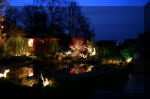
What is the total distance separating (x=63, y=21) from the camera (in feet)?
79.7

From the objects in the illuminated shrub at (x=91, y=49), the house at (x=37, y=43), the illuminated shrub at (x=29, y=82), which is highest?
the house at (x=37, y=43)

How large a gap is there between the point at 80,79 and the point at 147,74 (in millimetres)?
3263

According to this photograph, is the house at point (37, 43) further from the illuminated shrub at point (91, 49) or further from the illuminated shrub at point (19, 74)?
the illuminated shrub at point (19, 74)

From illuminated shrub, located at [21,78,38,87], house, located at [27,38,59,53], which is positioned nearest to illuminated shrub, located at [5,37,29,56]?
house, located at [27,38,59,53]

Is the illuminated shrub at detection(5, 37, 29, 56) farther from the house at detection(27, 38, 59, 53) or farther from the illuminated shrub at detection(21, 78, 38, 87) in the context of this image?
the illuminated shrub at detection(21, 78, 38, 87)

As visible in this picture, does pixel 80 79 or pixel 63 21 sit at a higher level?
pixel 63 21

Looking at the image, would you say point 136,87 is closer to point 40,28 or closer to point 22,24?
point 40,28

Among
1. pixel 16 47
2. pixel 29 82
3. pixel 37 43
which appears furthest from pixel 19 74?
pixel 37 43

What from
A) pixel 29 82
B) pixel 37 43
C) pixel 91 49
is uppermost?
pixel 37 43

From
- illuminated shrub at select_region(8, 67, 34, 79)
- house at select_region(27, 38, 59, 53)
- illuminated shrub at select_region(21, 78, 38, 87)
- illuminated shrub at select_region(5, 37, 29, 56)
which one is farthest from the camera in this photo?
house at select_region(27, 38, 59, 53)

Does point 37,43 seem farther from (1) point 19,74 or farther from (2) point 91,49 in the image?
(1) point 19,74

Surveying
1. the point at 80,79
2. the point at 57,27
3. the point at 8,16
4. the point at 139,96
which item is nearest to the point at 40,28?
the point at 57,27

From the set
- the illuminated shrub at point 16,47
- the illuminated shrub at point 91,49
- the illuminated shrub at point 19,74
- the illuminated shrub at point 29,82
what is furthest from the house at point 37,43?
the illuminated shrub at point 29,82

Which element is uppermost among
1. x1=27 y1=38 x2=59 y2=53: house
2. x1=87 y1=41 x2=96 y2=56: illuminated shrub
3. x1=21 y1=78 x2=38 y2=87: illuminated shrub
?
x1=27 y1=38 x2=59 y2=53: house
